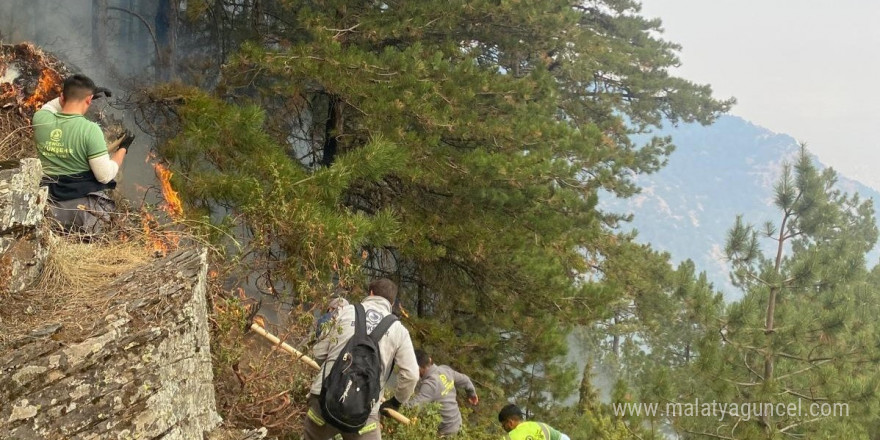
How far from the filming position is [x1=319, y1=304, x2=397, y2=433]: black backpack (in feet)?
15.6

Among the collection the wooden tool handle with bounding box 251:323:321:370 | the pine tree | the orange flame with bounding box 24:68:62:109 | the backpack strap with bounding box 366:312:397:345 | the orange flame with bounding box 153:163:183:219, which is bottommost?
the pine tree

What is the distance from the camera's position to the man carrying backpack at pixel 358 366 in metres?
4.76

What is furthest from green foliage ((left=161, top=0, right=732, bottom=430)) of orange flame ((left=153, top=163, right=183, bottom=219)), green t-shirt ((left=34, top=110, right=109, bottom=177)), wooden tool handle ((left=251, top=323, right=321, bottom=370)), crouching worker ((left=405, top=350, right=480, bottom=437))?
green t-shirt ((left=34, top=110, right=109, bottom=177))

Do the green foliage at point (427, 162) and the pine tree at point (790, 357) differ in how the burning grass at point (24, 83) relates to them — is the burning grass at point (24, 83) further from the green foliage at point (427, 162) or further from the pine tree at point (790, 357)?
the pine tree at point (790, 357)

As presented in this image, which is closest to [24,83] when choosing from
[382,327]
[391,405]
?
[391,405]

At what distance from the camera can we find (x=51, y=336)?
439cm

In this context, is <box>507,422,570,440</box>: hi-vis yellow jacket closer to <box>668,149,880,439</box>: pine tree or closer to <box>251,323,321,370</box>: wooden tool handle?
<box>251,323,321,370</box>: wooden tool handle

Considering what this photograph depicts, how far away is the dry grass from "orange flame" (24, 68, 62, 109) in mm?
3816

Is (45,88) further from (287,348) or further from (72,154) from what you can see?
(287,348)

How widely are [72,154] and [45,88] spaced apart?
3.99 metres

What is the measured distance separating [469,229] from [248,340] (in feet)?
11.2

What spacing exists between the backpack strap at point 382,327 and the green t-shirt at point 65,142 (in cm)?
273

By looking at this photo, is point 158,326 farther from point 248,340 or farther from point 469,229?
point 469,229

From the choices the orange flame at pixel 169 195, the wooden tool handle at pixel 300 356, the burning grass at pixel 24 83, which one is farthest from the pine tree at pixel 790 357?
the burning grass at pixel 24 83
